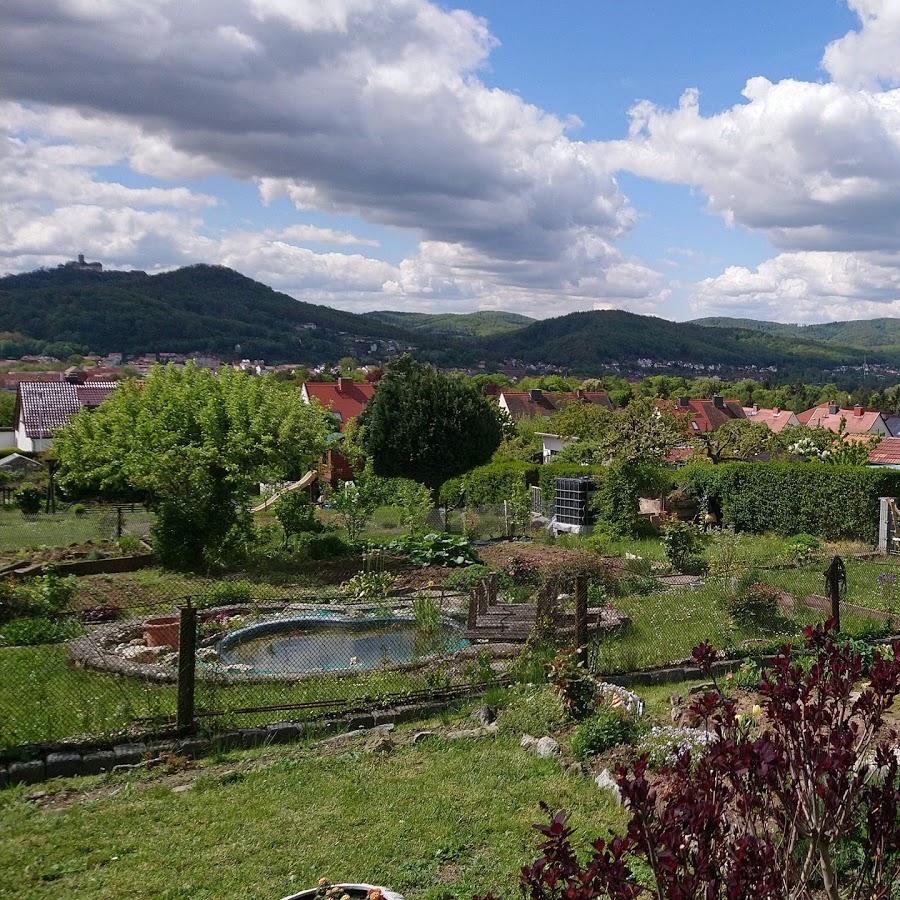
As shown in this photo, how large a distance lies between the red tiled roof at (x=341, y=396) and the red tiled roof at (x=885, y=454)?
125 ft

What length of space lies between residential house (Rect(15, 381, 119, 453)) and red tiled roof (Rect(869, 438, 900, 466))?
4195 cm

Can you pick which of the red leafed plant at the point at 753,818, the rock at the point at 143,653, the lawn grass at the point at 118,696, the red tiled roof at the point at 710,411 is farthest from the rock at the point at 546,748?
the red tiled roof at the point at 710,411

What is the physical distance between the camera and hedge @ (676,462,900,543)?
62.8ft

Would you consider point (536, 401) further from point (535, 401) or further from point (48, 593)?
point (48, 593)

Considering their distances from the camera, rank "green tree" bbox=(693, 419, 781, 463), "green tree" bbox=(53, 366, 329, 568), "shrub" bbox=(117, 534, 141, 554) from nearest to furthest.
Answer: "green tree" bbox=(53, 366, 329, 568), "shrub" bbox=(117, 534, 141, 554), "green tree" bbox=(693, 419, 781, 463)

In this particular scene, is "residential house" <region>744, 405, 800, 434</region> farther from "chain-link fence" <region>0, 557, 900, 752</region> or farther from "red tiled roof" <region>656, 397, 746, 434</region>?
"chain-link fence" <region>0, 557, 900, 752</region>

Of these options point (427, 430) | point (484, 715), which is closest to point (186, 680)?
point (484, 715)

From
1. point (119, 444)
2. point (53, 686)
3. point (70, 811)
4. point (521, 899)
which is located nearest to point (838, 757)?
point (521, 899)

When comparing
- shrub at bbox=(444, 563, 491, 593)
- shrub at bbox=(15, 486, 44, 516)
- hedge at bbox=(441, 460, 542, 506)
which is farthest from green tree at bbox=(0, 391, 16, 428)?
shrub at bbox=(444, 563, 491, 593)

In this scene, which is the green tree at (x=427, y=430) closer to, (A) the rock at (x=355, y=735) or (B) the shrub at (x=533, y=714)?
(B) the shrub at (x=533, y=714)

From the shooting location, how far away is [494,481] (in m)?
25.8

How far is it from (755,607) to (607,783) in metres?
5.83

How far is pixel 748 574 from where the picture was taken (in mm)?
11461

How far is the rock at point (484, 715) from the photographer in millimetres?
7305
